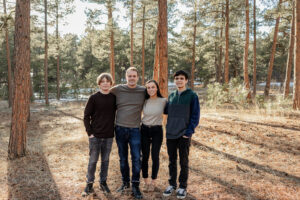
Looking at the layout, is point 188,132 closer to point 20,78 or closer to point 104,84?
point 104,84

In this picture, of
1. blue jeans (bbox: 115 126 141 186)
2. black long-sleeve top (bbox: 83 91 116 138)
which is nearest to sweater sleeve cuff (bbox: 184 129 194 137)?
blue jeans (bbox: 115 126 141 186)

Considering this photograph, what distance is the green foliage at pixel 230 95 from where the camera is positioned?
37.7 feet

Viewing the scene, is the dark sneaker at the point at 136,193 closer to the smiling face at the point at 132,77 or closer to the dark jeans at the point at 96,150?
the dark jeans at the point at 96,150

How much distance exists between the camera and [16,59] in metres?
5.61

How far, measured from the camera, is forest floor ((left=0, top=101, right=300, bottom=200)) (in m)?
3.82

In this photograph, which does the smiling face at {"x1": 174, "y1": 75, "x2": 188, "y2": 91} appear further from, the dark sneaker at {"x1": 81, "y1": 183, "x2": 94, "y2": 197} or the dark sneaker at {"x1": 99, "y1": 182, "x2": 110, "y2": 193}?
the dark sneaker at {"x1": 81, "y1": 183, "x2": 94, "y2": 197}

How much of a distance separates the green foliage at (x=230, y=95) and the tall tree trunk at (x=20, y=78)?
9621 mm

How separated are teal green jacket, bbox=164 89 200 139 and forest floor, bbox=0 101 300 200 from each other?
1201 mm

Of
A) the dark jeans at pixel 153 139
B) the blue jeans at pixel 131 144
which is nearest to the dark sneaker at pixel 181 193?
the dark jeans at pixel 153 139

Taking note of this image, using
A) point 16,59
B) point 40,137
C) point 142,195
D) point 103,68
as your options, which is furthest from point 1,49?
point 142,195

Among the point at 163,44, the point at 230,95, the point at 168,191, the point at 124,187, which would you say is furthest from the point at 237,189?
the point at 230,95

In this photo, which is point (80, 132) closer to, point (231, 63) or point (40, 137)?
point (40, 137)

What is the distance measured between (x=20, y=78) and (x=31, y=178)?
268cm

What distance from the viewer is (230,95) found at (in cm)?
1190
